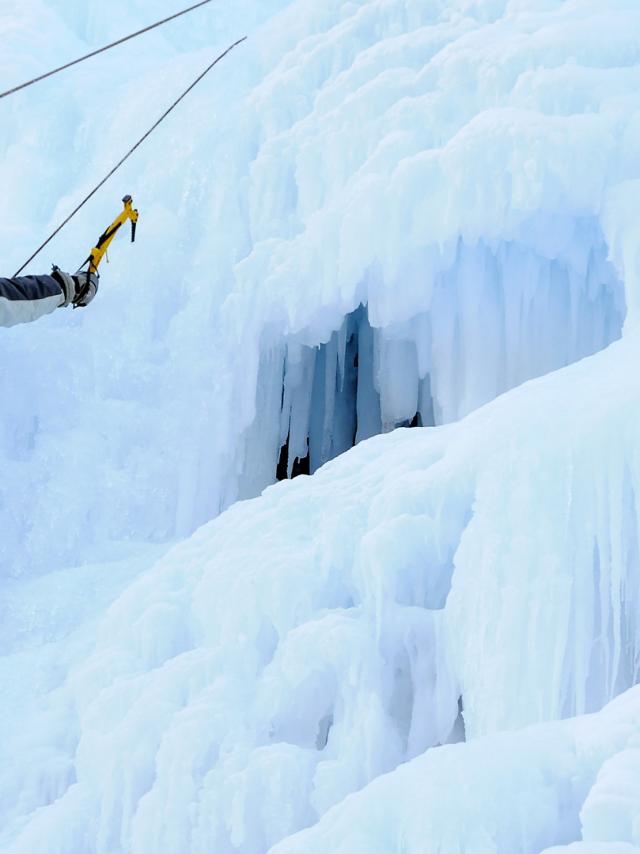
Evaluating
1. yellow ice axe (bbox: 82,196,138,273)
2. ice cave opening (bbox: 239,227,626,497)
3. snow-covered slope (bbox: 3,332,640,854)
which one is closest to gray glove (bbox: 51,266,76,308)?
yellow ice axe (bbox: 82,196,138,273)

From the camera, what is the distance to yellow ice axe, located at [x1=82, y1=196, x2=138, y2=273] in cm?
567

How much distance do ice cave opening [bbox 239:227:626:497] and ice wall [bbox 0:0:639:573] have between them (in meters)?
0.01

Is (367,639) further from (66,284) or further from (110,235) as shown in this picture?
(110,235)

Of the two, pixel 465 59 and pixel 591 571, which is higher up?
pixel 465 59

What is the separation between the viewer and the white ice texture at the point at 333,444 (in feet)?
10.9

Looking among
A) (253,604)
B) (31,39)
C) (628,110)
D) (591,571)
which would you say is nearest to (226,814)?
(253,604)

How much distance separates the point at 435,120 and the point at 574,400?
2.64 metres

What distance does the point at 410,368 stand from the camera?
245 inches

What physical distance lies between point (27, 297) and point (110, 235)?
4.49ft

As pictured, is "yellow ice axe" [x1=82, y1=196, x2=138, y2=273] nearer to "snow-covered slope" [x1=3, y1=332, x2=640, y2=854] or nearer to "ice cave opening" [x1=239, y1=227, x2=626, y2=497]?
"ice cave opening" [x1=239, y1=227, x2=626, y2=497]

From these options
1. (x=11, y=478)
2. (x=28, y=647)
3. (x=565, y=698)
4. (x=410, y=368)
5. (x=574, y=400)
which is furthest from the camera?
(x=410, y=368)

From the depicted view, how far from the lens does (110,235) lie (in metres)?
5.98

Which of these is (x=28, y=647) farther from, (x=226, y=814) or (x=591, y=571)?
(x=591, y=571)

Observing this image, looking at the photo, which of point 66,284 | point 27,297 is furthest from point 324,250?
point 27,297
